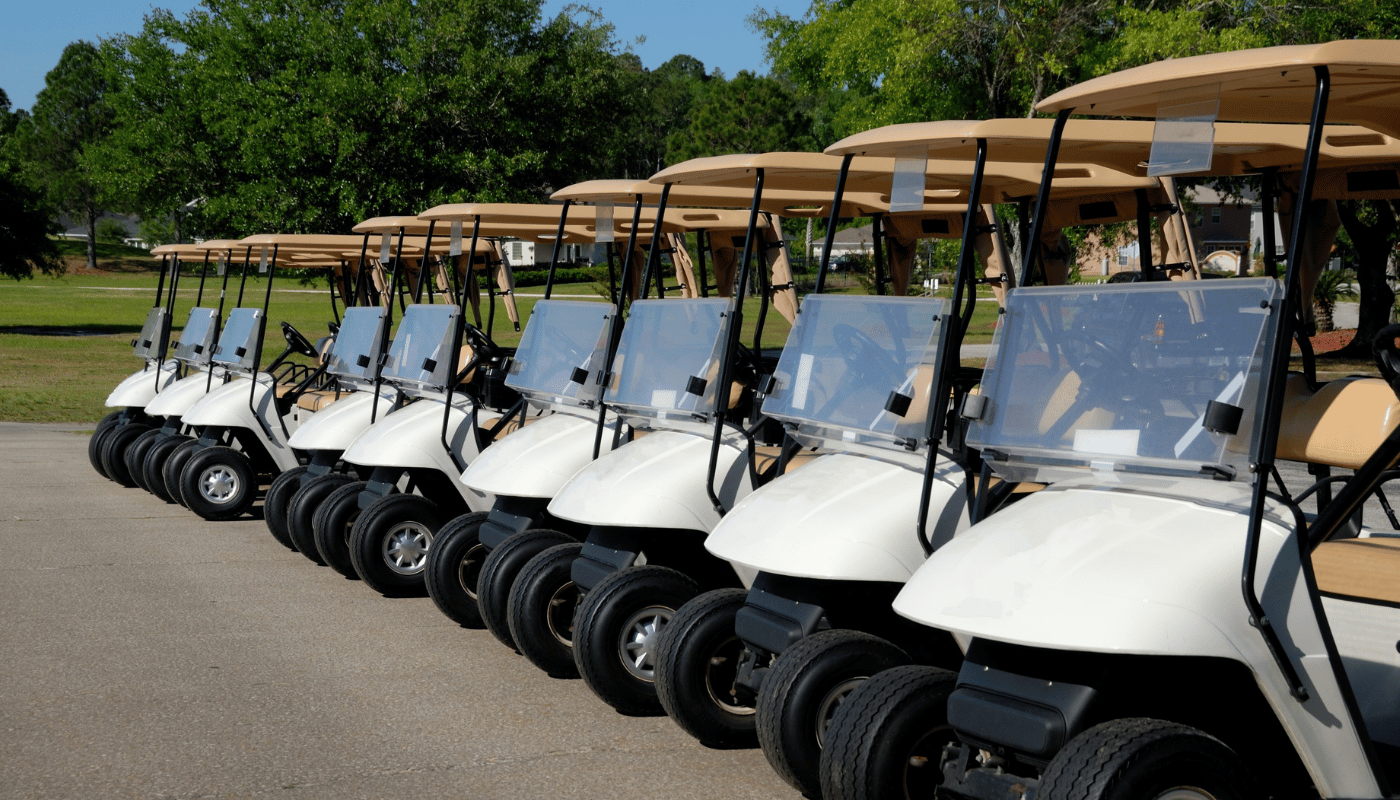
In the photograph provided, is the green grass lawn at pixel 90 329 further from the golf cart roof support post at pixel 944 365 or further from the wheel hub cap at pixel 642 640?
the golf cart roof support post at pixel 944 365

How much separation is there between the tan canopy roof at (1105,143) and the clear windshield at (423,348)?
12.3ft

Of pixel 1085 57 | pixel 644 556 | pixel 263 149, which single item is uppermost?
pixel 1085 57

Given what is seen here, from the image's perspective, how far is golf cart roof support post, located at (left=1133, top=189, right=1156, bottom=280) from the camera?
6074mm

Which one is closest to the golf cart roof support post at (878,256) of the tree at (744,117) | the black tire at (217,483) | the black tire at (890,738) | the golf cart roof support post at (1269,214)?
the golf cart roof support post at (1269,214)

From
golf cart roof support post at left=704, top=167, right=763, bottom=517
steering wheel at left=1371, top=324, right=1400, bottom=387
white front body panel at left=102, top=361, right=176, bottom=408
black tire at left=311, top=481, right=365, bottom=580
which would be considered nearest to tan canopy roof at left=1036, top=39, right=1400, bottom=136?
steering wheel at left=1371, top=324, right=1400, bottom=387

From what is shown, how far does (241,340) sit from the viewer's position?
1092cm

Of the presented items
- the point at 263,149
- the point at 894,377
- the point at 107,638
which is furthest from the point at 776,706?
the point at 263,149

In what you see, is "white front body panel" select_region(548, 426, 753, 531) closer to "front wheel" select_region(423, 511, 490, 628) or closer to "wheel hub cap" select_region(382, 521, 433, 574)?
"front wheel" select_region(423, 511, 490, 628)

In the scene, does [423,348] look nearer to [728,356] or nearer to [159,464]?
[728,356]

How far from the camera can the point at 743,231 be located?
9273 millimetres

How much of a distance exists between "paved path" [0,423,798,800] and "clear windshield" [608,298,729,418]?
1.23 meters

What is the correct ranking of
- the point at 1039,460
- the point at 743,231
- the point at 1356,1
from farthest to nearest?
the point at 1356,1
the point at 743,231
the point at 1039,460

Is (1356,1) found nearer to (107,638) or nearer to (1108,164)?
(1108,164)

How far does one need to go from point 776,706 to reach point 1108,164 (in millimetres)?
2865
